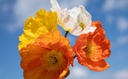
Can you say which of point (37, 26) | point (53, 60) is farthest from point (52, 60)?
point (37, 26)

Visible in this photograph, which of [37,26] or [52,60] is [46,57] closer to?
[52,60]

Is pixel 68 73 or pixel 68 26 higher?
pixel 68 26

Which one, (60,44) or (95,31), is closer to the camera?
(60,44)

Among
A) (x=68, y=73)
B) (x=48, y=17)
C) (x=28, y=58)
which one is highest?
(x=48, y=17)

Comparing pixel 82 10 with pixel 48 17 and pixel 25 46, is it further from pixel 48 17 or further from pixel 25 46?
pixel 25 46

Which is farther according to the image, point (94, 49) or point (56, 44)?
point (94, 49)

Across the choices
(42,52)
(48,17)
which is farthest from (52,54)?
(48,17)
